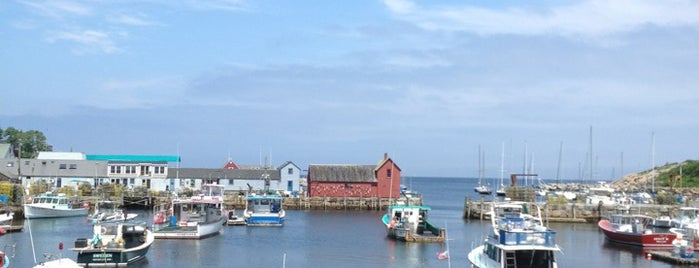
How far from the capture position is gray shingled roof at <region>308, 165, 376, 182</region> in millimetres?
100438

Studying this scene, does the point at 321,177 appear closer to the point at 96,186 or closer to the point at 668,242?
the point at 96,186

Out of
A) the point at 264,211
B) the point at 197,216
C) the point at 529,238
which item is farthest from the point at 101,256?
the point at 264,211

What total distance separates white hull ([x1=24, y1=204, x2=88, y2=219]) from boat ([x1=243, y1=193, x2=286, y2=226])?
17.0 meters

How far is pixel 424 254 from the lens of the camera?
2010 inches

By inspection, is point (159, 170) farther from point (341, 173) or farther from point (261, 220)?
point (261, 220)

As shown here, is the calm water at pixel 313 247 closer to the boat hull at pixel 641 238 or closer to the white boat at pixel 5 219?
the boat hull at pixel 641 238

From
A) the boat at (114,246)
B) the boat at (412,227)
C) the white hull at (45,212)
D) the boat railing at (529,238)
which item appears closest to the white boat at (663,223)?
the boat at (412,227)

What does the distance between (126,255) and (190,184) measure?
205 ft

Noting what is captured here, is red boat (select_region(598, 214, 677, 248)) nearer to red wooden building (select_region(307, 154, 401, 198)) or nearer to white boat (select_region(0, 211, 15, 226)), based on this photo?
red wooden building (select_region(307, 154, 401, 198))

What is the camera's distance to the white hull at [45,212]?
240ft

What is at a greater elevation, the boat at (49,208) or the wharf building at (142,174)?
the wharf building at (142,174)

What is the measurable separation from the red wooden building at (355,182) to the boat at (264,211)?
25323 millimetres

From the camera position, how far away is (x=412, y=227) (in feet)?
198

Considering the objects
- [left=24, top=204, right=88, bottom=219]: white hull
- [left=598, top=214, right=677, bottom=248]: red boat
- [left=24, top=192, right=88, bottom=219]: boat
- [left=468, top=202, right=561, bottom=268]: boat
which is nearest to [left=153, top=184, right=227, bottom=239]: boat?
[left=24, top=204, right=88, bottom=219]: white hull
